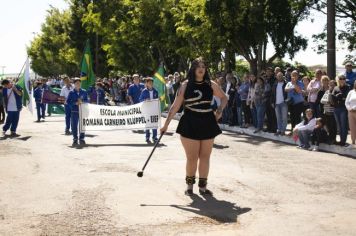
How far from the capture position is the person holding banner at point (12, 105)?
18016 millimetres

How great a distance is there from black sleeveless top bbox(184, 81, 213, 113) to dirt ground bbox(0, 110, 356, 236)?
122 centimetres

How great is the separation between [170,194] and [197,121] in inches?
42.5

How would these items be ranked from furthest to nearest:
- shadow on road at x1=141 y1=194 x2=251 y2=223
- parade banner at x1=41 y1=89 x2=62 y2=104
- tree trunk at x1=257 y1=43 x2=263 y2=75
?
1. parade banner at x1=41 y1=89 x2=62 y2=104
2. tree trunk at x1=257 y1=43 x2=263 y2=75
3. shadow on road at x1=141 y1=194 x2=251 y2=223

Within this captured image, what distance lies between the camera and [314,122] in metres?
13.8

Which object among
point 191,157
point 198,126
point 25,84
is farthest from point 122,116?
point 198,126

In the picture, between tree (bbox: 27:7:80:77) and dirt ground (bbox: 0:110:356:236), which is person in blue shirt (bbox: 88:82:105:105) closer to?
dirt ground (bbox: 0:110:356:236)

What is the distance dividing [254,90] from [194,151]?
9.10 m

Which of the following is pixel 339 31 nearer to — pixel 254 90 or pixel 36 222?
pixel 254 90

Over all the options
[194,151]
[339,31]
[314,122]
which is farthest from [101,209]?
[339,31]

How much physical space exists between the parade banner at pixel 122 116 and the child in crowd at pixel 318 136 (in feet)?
14.3

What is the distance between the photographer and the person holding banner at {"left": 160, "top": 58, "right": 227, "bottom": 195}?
8.00 m

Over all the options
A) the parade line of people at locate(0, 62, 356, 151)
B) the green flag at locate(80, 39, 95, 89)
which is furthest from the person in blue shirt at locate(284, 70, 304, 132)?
the green flag at locate(80, 39, 95, 89)

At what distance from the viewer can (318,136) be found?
13.5 metres

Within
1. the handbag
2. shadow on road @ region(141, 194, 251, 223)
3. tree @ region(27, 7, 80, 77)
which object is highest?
tree @ region(27, 7, 80, 77)
